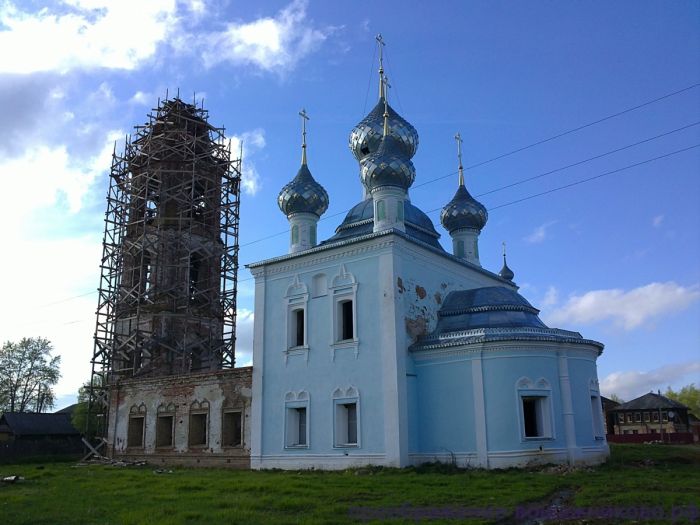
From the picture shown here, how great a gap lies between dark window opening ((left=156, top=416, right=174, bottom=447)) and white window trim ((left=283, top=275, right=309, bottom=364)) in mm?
5584

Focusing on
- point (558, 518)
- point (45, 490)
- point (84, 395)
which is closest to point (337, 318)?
point (45, 490)

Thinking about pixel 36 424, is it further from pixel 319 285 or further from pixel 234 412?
pixel 319 285

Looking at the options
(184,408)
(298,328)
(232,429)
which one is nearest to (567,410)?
(298,328)

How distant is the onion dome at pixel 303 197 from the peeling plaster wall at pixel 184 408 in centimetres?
528

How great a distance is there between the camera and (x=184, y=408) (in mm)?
21234

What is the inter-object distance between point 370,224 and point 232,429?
7.46m

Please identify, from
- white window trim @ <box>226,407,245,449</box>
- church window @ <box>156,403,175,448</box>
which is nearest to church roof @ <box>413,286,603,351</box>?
white window trim @ <box>226,407,245,449</box>

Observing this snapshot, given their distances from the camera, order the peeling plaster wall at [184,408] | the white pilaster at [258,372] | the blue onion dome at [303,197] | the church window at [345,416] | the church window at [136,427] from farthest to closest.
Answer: the church window at [136,427] → the blue onion dome at [303,197] → the peeling plaster wall at [184,408] → the white pilaster at [258,372] → the church window at [345,416]

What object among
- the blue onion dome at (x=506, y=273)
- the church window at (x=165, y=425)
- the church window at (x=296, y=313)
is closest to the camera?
the church window at (x=296, y=313)

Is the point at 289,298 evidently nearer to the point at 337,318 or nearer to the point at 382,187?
the point at 337,318

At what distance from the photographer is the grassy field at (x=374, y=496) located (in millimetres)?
9148

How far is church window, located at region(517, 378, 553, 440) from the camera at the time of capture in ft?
51.8

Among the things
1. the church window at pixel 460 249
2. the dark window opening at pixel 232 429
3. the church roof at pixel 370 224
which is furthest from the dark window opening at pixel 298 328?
the church window at pixel 460 249

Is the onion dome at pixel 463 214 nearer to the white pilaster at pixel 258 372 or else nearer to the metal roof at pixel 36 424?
the white pilaster at pixel 258 372
